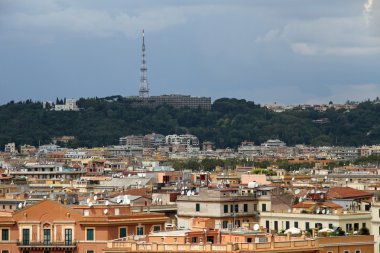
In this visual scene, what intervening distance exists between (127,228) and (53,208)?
2.24m

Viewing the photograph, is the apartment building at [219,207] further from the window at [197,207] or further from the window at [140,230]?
the window at [140,230]

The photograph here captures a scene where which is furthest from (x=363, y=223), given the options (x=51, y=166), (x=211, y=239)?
(x=51, y=166)

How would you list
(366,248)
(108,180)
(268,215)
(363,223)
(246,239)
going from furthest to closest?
(108,180) < (268,215) < (363,223) < (366,248) < (246,239)

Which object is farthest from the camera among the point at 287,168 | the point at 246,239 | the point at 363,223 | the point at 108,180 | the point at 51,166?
the point at 287,168

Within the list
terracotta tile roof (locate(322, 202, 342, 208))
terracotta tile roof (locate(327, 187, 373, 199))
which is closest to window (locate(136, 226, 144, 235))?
terracotta tile roof (locate(322, 202, 342, 208))

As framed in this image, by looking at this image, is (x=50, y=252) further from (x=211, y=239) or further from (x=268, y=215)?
(x=268, y=215)

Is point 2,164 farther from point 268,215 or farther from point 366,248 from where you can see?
point 366,248

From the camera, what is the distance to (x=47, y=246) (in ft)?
167

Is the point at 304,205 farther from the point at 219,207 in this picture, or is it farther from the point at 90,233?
the point at 90,233

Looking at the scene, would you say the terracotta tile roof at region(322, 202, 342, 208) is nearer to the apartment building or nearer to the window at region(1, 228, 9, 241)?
the apartment building

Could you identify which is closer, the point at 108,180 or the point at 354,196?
the point at 354,196

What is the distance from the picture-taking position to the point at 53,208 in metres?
51.2

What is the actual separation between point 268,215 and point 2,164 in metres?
98.8

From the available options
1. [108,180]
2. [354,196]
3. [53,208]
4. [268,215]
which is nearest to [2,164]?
[108,180]
